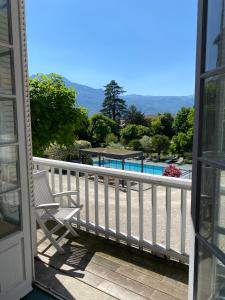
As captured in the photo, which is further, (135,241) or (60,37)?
(60,37)

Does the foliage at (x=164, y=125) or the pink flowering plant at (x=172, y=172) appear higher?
the foliage at (x=164, y=125)

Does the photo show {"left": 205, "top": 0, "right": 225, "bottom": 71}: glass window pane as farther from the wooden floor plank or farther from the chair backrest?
the chair backrest

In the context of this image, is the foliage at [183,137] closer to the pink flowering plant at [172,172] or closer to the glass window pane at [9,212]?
the pink flowering plant at [172,172]

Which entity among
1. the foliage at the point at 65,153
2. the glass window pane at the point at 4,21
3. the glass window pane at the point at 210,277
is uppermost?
the glass window pane at the point at 4,21

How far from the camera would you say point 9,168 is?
6.42ft

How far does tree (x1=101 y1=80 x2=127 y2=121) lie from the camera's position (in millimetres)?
42188

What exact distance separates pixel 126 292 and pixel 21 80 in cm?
185

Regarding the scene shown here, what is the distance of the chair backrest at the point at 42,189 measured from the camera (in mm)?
3072

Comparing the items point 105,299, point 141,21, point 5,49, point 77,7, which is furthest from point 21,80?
point 141,21

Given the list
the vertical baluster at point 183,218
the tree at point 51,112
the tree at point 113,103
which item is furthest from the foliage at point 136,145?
the vertical baluster at point 183,218

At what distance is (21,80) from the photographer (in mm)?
1976

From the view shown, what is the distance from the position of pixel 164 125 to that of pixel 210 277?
32176 millimetres

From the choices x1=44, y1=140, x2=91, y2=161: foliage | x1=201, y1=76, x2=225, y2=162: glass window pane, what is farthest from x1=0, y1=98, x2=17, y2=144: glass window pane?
x1=44, y1=140, x2=91, y2=161: foliage

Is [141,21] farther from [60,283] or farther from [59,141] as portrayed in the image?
[60,283]
